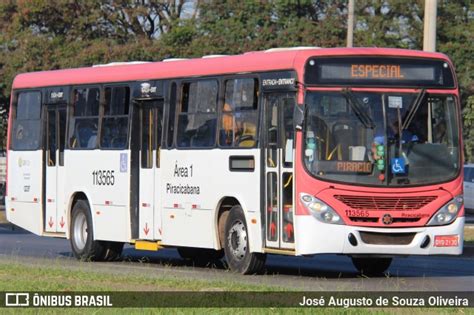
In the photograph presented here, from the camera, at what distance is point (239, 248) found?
66.7 feet

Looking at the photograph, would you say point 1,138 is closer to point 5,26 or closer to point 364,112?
point 5,26

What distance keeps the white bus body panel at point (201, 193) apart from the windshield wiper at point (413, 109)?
2.03 m

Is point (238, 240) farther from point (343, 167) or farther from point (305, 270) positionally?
point (343, 167)

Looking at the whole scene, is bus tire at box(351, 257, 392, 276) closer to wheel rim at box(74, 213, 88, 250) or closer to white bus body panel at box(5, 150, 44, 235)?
wheel rim at box(74, 213, 88, 250)

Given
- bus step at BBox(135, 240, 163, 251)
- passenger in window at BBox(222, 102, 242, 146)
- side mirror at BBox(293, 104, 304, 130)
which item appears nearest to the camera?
side mirror at BBox(293, 104, 304, 130)

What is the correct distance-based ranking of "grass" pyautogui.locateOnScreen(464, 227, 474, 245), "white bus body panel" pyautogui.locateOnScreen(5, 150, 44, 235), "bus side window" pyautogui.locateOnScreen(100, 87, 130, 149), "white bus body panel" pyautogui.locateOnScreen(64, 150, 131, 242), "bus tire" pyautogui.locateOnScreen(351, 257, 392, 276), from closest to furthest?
"bus tire" pyautogui.locateOnScreen(351, 257, 392, 276), "white bus body panel" pyautogui.locateOnScreen(64, 150, 131, 242), "bus side window" pyautogui.locateOnScreen(100, 87, 130, 149), "white bus body panel" pyautogui.locateOnScreen(5, 150, 44, 235), "grass" pyautogui.locateOnScreen(464, 227, 474, 245)

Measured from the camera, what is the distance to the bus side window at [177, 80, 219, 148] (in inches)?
827

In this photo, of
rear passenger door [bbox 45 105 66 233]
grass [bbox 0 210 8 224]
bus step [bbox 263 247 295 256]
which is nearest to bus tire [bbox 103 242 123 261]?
rear passenger door [bbox 45 105 66 233]

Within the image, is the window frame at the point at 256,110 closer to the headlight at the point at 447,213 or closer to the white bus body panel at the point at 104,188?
the headlight at the point at 447,213

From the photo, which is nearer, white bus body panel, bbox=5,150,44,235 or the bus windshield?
the bus windshield

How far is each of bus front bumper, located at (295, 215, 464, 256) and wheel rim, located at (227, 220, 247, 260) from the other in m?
1.43

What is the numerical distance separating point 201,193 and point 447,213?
12.4 ft

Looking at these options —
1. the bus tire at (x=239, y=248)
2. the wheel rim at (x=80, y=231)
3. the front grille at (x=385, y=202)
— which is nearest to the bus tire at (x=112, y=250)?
the wheel rim at (x=80, y=231)

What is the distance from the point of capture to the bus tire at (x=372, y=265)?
20970 millimetres
